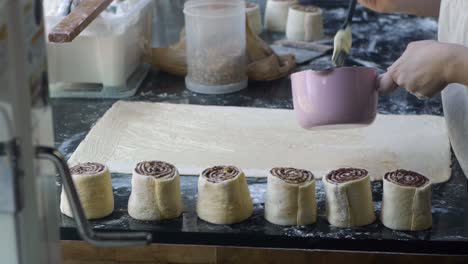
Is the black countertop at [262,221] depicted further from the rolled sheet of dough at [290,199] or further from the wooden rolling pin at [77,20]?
the wooden rolling pin at [77,20]

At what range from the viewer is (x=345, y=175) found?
133 centimetres

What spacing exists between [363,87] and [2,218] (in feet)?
2.61

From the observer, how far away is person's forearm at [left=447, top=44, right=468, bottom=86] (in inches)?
50.0

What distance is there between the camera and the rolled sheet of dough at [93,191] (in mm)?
1313

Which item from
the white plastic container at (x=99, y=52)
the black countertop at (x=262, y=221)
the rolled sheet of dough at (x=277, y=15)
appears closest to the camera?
the black countertop at (x=262, y=221)

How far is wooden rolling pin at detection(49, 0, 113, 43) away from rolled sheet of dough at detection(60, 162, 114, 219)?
1.36ft

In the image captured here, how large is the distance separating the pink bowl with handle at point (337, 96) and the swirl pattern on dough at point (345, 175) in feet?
0.29

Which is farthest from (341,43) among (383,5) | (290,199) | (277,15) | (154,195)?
(277,15)

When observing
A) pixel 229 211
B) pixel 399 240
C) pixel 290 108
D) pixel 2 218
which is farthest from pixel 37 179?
pixel 290 108

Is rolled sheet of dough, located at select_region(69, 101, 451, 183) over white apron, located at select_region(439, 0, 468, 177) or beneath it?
beneath

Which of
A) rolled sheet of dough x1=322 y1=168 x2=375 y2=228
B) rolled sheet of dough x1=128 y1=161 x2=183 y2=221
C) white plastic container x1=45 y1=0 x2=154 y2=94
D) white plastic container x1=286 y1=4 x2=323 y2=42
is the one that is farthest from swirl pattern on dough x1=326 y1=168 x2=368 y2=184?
white plastic container x1=286 y1=4 x2=323 y2=42

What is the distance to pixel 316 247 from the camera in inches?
50.1

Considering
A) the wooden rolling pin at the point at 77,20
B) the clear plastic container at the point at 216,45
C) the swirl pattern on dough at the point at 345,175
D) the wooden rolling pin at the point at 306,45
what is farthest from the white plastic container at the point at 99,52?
the swirl pattern on dough at the point at 345,175

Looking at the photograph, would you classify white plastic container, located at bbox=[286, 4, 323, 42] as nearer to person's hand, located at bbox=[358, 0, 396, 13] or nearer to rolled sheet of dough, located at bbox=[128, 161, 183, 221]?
person's hand, located at bbox=[358, 0, 396, 13]
